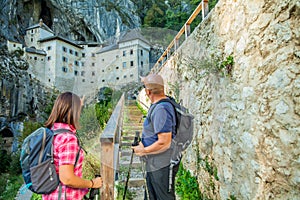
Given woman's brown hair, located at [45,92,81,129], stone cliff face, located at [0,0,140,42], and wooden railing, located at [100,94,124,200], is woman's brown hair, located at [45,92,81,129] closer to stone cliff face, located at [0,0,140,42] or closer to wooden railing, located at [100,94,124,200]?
wooden railing, located at [100,94,124,200]

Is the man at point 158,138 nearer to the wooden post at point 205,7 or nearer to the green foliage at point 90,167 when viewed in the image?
the green foliage at point 90,167

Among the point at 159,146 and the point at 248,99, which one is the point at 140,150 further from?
the point at 248,99

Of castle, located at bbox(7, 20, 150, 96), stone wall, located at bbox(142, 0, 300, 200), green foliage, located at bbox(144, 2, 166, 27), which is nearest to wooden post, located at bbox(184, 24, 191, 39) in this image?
stone wall, located at bbox(142, 0, 300, 200)

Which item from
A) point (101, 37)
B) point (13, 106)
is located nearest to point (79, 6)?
point (101, 37)

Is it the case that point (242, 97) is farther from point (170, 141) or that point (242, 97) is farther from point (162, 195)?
point (162, 195)

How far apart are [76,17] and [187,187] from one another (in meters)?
36.7

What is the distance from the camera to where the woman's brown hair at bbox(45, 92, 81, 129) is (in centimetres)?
131

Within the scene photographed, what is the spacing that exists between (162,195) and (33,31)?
41.0 meters

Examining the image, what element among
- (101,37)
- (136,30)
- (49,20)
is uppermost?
(49,20)

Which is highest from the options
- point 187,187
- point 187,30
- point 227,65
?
point 187,30

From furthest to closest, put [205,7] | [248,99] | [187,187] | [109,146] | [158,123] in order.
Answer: [187,187] → [205,7] → [248,99] → [158,123] → [109,146]

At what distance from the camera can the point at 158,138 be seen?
158 centimetres

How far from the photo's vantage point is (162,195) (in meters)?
1.82

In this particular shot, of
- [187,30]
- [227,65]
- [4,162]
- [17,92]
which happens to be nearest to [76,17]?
[17,92]
